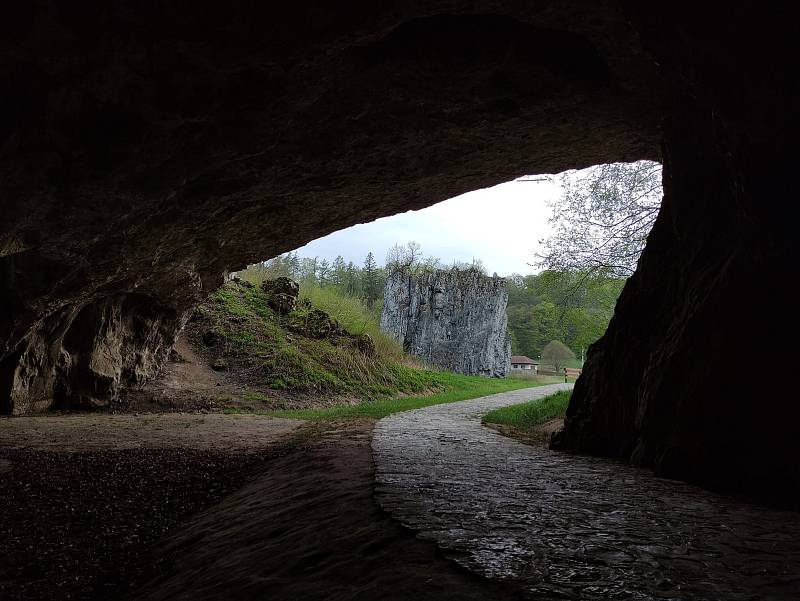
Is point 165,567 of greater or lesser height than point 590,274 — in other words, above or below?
below

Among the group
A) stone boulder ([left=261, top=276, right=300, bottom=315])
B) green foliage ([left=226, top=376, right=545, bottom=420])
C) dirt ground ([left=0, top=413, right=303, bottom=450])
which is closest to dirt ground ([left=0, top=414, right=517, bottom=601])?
dirt ground ([left=0, top=413, right=303, bottom=450])

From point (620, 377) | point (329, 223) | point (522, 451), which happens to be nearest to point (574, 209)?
point (329, 223)

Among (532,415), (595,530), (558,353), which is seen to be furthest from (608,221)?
(558,353)

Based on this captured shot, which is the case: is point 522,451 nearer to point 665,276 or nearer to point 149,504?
point 665,276

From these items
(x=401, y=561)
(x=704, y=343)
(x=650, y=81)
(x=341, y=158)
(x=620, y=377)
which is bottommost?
(x=401, y=561)

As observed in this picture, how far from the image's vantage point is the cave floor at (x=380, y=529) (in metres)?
1.87

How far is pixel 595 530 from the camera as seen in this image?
244cm

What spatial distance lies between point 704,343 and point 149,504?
17.8 ft

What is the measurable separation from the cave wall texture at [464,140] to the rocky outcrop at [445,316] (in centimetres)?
3503

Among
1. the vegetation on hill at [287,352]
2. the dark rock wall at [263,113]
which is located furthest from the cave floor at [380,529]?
the vegetation on hill at [287,352]

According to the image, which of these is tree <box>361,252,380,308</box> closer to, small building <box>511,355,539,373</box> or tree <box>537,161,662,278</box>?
small building <box>511,355,539,373</box>

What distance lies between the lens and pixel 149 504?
14.0ft

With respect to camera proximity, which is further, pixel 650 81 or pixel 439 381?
pixel 439 381

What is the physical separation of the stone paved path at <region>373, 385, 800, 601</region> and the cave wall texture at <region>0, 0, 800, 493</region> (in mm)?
968
